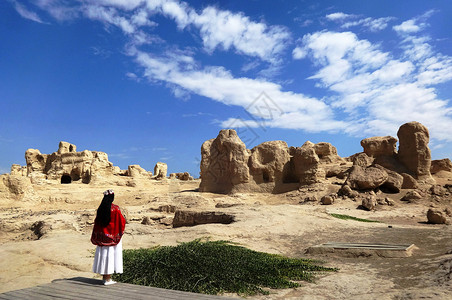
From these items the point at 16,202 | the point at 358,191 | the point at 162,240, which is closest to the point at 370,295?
the point at 162,240

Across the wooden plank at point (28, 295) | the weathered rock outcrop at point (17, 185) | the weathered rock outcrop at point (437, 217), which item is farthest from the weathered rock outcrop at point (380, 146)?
the wooden plank at point (28, 295)

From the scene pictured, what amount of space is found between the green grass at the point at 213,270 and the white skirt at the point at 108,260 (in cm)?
50

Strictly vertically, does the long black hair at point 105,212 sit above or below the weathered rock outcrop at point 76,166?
below

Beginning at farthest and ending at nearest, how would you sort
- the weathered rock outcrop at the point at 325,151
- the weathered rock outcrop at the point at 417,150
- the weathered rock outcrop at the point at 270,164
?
the weathered rock outcrop at the point at 325,151 < the weathered rock outcrop at the point at 270,164 < the weathered rock outcrop at the point at 417,150

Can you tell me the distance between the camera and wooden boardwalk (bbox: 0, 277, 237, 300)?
339 cm

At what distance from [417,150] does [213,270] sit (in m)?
19.7

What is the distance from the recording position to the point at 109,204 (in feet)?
14.6

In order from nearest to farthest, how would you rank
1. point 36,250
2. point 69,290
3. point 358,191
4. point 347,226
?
1. point 69,290
2. point 36,250
3. point 347,226
4. point 358,191

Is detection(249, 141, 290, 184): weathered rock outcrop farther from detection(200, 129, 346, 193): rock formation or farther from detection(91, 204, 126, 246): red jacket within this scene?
detection(91, 204, 126, 246): red jacket

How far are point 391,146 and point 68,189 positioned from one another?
23034mm

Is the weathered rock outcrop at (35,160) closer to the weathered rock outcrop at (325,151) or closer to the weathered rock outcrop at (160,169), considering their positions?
the weathered rock outcrop at (160,169)

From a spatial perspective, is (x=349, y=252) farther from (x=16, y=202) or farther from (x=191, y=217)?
(x=16, y=202)

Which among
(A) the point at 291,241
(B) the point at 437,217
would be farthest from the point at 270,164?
(A) the point at 291,241

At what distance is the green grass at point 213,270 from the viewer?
177 inches
